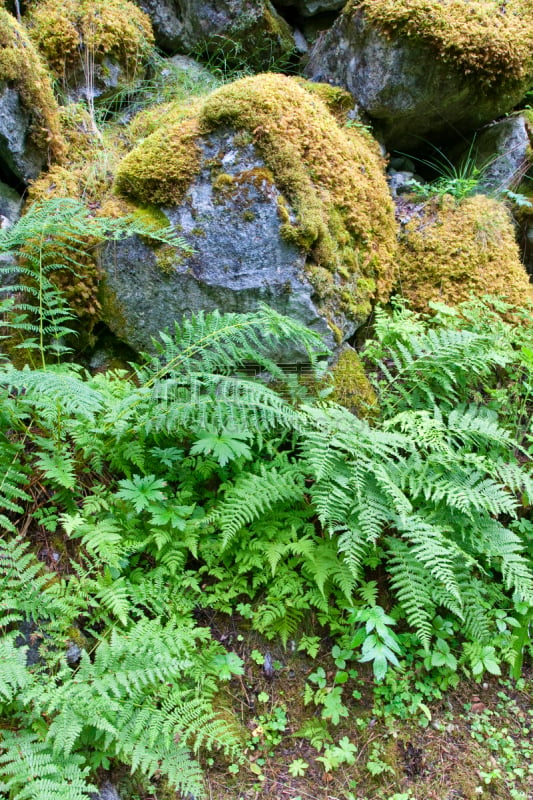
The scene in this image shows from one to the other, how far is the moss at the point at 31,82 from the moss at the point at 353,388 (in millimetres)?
2945

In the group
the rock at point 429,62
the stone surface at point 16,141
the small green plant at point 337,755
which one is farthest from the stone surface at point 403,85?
the small green plant at point 337,755

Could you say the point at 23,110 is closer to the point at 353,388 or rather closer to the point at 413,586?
the point at 353,388

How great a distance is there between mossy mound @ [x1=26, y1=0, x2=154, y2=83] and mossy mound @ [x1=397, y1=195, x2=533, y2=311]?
340 centimetres

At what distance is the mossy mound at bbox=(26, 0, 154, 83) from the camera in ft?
15.0

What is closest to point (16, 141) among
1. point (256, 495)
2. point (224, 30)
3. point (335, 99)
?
point (335, 99)

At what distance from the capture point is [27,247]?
3.38 m

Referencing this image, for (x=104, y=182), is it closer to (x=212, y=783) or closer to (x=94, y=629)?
(x=94, y=629)

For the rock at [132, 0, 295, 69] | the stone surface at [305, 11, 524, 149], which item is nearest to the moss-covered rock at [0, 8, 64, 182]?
the rock at [132, 0, 295, 69]

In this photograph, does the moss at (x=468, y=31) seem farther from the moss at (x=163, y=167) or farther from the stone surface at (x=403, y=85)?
the moss at (x=163, y=167)

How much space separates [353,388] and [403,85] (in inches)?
126

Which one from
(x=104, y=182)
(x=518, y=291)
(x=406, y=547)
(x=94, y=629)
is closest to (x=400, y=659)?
(x=406, y=547)

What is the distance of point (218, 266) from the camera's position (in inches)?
138

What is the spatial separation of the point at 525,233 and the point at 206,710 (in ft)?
16.3

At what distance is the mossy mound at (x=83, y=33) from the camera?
15.0 feet
